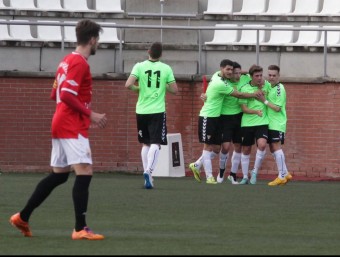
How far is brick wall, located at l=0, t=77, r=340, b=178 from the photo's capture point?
23.2 m

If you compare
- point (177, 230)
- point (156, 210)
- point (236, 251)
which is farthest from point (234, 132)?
point (236, 251)

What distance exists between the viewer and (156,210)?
1430 cm

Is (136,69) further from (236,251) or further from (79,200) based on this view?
(236,251)

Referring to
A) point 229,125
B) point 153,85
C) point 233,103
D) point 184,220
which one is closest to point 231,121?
point 229,125

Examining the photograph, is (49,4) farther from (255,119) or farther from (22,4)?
(255,119)

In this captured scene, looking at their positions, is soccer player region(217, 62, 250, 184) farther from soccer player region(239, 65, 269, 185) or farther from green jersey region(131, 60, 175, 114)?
green jersey region(131, 60, 175, 114)

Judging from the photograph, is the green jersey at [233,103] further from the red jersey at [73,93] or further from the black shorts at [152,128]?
the red jersey at [73,93]

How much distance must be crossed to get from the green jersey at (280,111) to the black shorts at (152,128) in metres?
2.73

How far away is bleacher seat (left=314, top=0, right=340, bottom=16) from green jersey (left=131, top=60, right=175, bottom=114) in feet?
23.5

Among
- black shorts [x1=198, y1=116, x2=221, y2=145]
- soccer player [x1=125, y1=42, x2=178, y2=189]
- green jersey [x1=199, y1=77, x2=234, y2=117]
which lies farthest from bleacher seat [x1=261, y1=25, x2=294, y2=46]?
soccer player [x1=125, y1=42, x2=178, y2=189]

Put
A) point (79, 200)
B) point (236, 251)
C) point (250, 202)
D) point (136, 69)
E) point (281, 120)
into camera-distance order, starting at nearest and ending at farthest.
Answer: point (236, 251)
point (79, 200)
point (250, 202)
point (136, 69)
point (281, 120)

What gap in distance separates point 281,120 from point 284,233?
9.01 meters

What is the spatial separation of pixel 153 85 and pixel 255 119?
2682 mm

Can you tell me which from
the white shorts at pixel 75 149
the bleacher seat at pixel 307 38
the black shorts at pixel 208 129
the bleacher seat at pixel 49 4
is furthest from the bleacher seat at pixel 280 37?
the white shorts at pixel 75 149
